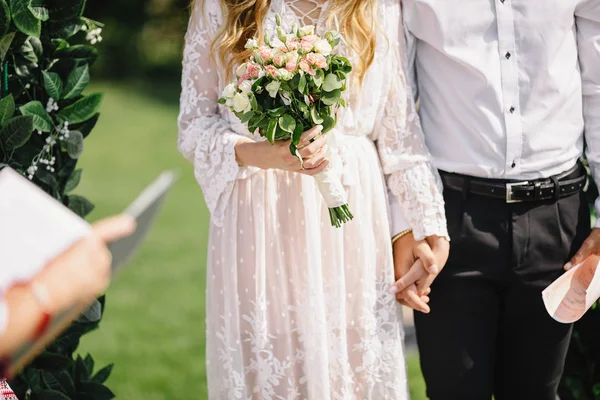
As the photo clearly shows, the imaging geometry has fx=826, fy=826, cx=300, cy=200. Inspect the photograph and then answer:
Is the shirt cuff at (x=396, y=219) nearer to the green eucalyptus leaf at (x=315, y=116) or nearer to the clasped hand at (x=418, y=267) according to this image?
the clasped hand at (x=418, y=267)

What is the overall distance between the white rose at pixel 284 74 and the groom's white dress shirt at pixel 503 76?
0.60 metres

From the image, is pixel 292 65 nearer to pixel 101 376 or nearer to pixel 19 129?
pixel 19 129

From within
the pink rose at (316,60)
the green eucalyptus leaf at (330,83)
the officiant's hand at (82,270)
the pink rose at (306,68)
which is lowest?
the officiant's hand at (82,270)

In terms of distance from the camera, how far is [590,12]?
107 inches

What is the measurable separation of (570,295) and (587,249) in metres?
0.24

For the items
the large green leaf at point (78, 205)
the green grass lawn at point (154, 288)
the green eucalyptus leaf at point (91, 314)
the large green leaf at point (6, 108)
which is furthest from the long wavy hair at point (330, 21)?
the green grass lawn at point (154, 288)

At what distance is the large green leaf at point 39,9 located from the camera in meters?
2.68

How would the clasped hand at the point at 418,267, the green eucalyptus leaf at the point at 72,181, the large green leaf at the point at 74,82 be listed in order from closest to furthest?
the clasped hand at the point at 418,267 < the large green leaf at the point at 74,82 < the green eucalyptus leaf at the point at 72,181

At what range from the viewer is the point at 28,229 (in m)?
1.46

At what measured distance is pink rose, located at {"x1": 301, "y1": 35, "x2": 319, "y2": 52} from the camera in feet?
7.72

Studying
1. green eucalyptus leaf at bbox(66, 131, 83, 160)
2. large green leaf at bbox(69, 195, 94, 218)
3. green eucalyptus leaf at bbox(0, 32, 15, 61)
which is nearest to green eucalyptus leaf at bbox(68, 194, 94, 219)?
large green leaf at bbox(69, 195, 94, 218)

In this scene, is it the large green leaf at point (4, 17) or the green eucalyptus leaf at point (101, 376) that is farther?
the green eucalyptus leaf at point (101, 376)

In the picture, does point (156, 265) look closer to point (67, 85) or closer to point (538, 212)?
point (67, 85)

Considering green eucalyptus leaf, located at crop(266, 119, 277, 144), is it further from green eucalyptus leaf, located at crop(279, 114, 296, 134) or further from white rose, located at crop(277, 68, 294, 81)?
white rose, located at crop(277, 68, 294, 81)
